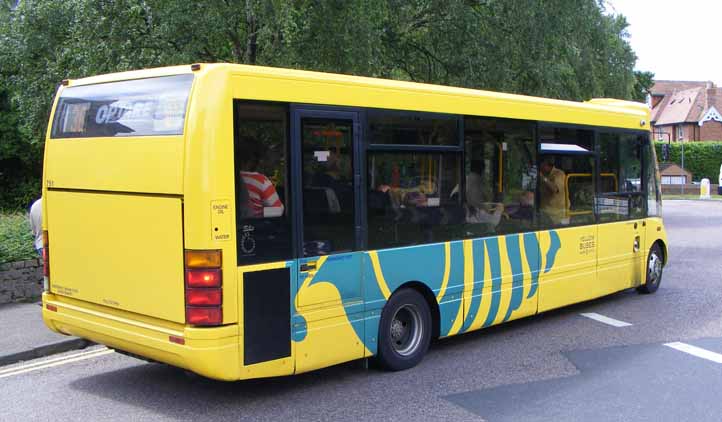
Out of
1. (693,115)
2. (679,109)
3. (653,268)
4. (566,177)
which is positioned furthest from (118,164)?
(679,109)

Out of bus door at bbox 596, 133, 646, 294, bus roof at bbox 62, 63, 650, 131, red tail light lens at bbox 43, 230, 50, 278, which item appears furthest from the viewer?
bus door at bbox 596, 133, 646, 294

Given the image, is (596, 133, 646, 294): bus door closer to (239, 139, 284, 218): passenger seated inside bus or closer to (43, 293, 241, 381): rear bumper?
(239, 139, 284, 218): passenger seated inside bus

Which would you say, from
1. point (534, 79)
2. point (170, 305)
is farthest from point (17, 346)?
point (534, 79)

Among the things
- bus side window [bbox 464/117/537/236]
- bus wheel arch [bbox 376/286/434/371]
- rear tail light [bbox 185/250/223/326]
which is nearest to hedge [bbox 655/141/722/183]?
bus side window [bbox 464/117/537/236]

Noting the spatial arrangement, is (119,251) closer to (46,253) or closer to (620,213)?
(46,253)

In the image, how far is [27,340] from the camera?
8086mm

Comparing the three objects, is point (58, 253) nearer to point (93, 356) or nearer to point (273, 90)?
point (93, 356)

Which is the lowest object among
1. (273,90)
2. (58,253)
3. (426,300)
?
A: (426,300)

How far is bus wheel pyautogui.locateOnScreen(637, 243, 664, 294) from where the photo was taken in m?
11.1

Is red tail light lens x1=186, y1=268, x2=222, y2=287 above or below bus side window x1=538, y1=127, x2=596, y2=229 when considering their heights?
below

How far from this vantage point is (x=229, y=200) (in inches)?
213

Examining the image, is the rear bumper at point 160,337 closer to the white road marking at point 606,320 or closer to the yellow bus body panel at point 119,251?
the yellow bus body panel at point 119,251

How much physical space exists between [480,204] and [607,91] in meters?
19.1

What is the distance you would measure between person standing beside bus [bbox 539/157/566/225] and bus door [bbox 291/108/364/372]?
10.4 feet
